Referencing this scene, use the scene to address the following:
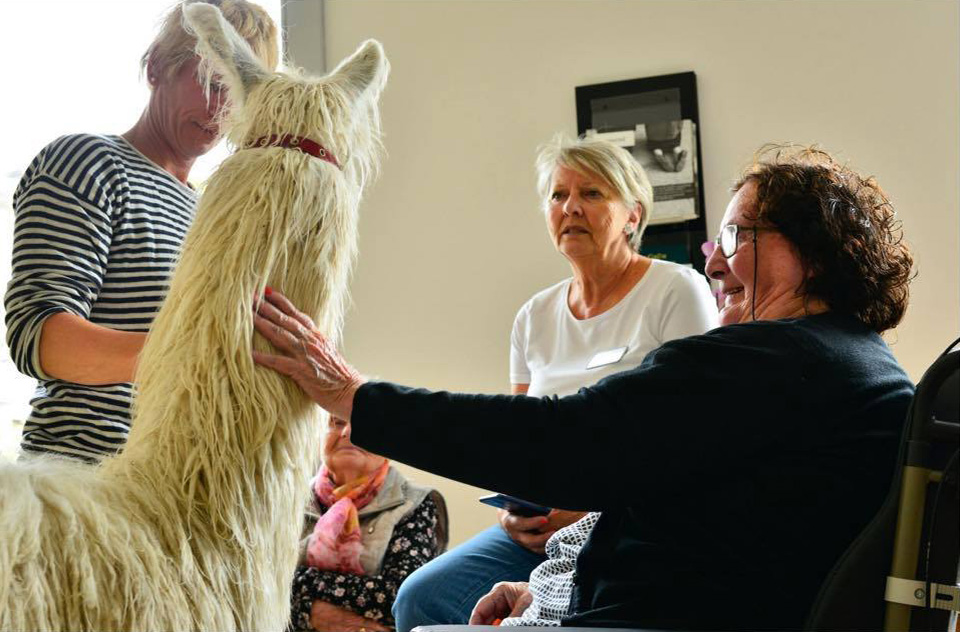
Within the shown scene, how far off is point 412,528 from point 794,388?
85.3 inches

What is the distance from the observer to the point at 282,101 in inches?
50.1

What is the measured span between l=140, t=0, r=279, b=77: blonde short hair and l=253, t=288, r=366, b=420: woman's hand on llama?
66cm

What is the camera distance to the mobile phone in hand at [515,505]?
208cm

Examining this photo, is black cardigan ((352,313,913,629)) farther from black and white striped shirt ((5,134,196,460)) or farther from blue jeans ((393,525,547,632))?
blue jeans ((393,525,547,632))

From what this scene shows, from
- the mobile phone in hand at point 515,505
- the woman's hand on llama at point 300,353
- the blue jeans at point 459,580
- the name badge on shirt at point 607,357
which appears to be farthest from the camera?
the name badge on shirt at point 607,357

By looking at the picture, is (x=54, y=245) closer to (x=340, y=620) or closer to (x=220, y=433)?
(x=220, y=433)

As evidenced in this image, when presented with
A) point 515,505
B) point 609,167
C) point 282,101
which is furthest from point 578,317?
point 282,101

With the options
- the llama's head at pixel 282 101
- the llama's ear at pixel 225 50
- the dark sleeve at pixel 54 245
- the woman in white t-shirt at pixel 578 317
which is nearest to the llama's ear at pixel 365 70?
the llama's head at pixel 282 101

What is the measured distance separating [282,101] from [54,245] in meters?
0.53

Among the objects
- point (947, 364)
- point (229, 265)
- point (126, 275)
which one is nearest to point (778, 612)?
point (947, 364)

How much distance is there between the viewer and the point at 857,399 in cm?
126

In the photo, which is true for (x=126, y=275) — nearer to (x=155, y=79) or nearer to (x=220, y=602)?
(x=155, y=79)

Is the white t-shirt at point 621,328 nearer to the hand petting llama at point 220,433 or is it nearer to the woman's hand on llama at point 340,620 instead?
the woman's hand on llama at point 340,620

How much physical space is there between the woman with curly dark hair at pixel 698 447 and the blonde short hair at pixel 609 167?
168 centimetres
